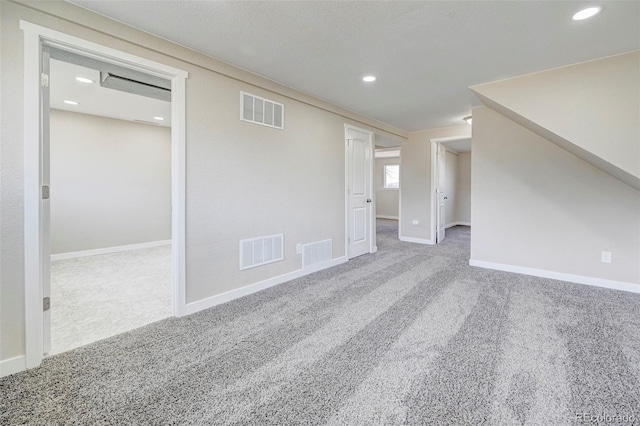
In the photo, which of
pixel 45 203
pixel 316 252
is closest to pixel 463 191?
pixel 316 252

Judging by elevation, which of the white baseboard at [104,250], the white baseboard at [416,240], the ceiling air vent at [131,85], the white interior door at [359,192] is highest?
the ceiling air vent at [131,85]

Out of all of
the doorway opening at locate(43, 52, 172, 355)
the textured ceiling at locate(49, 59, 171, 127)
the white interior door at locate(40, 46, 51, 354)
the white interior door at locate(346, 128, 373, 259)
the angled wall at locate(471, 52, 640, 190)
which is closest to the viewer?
the white interior door at locate(40, 46, 51, 354)

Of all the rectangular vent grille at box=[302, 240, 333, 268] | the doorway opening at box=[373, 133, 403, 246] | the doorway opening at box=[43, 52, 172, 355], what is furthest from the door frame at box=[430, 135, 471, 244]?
the doorway opening at box=[43, 52, 172, 355]

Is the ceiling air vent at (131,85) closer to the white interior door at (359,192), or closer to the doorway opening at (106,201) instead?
the doorway opening at (106,201)

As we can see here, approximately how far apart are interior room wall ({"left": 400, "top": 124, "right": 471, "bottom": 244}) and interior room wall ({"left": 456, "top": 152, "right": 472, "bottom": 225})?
130 inches

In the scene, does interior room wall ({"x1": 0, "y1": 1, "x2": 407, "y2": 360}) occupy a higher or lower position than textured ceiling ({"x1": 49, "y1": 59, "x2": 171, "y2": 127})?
lower

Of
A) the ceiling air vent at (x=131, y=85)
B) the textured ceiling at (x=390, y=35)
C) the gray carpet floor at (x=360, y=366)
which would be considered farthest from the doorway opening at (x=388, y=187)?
the ceiling air vent at (x=131, y=85)

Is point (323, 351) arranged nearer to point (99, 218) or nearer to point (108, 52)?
point (108, 52)

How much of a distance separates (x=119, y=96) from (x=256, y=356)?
416 centimetres

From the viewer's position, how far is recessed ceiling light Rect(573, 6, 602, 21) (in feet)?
6.64

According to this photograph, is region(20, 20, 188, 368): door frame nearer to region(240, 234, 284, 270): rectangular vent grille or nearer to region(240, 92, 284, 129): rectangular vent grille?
region(240, 92, 284, 129): rectangular vent grille

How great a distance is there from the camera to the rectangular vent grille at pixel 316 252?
12.9ft

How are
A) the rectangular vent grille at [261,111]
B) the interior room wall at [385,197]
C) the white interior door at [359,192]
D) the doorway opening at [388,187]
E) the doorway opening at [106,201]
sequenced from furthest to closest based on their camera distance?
the interior room wall at [385,197], the doorway opening at [388,187], the white interior door at [359,192], the rectangular vent grille at [261,111], the doorway opening at [106,201]

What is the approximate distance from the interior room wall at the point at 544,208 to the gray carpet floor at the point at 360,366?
1.98 feet
